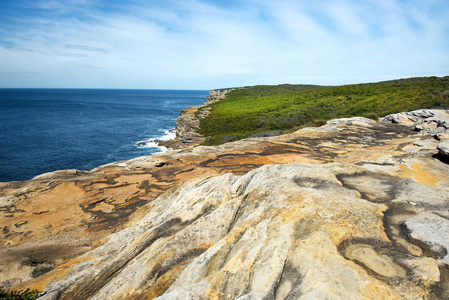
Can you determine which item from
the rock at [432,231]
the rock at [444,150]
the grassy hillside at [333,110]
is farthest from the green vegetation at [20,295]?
the grassy hillside at [333,110]

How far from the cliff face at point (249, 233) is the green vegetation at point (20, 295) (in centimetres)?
47

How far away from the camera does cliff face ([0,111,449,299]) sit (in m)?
6.30

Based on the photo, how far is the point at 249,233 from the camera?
26.6 ft

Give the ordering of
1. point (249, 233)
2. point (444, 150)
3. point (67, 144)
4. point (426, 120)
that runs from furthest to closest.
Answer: point (67, 144) < point (426, 120) < point (444, 150) < point (249, 233)

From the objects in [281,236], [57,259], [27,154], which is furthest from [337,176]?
[27,154]

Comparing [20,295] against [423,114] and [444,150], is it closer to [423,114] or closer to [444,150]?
[444,150]

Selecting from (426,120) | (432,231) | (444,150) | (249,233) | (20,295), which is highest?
(426,120)

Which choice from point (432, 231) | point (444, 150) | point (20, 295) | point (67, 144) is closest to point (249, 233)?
point (432, 231)

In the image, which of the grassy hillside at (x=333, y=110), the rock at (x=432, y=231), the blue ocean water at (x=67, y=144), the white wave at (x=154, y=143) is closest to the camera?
the rock at (x=432, y=231)

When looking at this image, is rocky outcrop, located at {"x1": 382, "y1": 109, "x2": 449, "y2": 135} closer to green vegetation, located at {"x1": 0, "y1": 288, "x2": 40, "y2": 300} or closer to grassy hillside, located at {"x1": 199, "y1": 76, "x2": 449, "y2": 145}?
grassy hillside, located at {"x1": 199, "y1": 76, "x2": 449, "y2": 145}

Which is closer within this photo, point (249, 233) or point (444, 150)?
point (249, 233)

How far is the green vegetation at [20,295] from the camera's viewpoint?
9.75 metres

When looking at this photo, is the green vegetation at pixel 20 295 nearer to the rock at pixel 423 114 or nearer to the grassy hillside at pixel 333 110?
the grassy hillside at pixel 333 110

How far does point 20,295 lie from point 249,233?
9.93 metres
